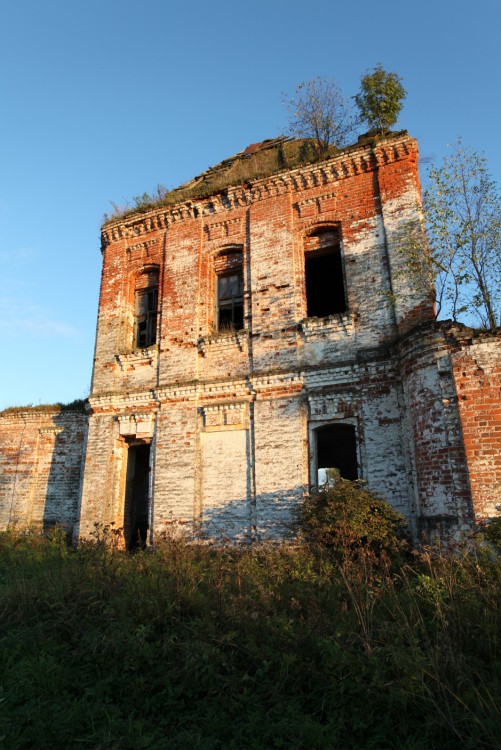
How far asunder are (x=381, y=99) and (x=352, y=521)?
9.55m

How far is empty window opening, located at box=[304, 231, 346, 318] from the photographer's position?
36.5 feet

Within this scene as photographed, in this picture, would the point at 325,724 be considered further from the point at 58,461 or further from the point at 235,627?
the point at 58,461

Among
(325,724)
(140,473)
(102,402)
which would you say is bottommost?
(325,724)

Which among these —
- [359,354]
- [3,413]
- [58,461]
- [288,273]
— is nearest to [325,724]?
[359,354]

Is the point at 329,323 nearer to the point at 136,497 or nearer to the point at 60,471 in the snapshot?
the point at 136,497

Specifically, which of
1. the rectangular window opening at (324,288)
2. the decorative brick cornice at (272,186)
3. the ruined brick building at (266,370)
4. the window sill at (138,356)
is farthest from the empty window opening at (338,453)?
the decorative brick cornice at (272,186)

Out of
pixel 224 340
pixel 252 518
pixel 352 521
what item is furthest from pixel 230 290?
pixel 352 521

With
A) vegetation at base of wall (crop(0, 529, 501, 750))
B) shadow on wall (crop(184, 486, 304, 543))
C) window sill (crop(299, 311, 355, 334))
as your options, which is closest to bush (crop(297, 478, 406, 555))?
vegetation at base of wall (crop(0, 529, 501, 750))

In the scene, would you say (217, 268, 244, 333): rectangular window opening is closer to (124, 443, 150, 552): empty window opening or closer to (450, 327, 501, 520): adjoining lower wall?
(124, 443, 150, 552): empty window opening

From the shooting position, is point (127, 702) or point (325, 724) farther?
point (127, 702)

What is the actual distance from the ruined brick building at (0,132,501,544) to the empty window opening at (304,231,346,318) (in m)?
0.05

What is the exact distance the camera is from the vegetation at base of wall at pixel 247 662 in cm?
335

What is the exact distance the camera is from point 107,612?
4.93 meters

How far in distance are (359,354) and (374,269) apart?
1.86m
